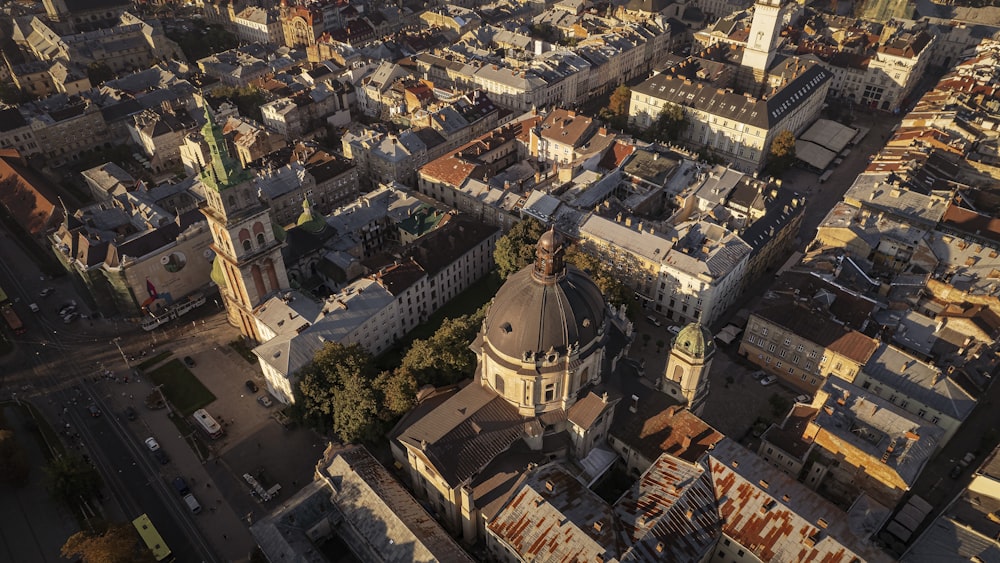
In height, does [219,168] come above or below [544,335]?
above

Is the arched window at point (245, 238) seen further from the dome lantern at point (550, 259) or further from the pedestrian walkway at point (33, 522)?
the dome lantern at point (550, 259)

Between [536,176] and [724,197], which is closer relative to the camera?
[724,197]

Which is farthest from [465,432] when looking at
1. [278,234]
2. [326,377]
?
[278,234]

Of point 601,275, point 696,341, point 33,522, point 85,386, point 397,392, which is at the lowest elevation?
point 33,522

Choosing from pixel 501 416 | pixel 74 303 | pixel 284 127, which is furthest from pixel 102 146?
pixel 501 416

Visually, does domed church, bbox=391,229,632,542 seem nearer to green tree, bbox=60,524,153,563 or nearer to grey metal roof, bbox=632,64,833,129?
green tree, bbox=60,524,153,563

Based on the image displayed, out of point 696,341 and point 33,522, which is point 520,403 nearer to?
point 696,341

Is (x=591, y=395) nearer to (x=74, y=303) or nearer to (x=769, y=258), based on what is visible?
(x=769, y=258)

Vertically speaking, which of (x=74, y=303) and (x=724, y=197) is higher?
(x=724, y=197)
